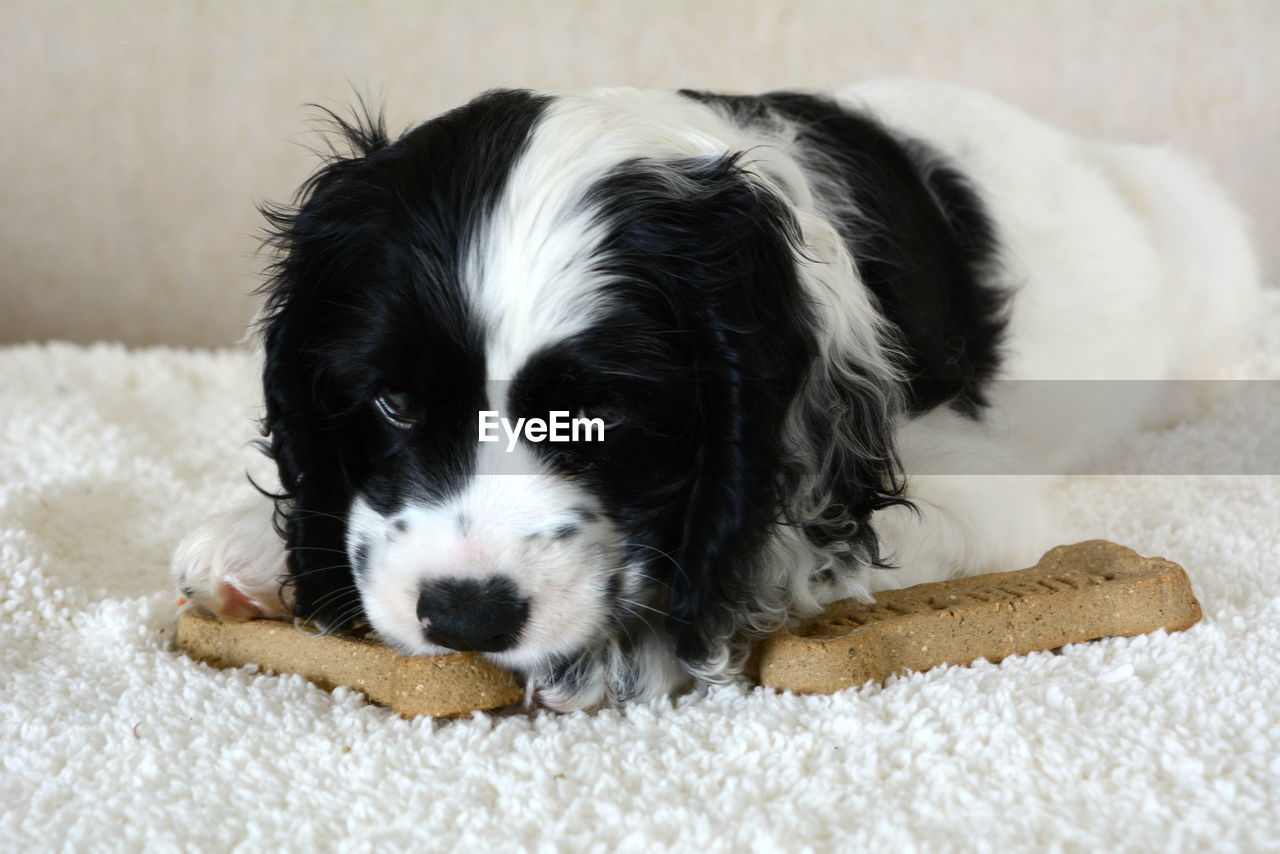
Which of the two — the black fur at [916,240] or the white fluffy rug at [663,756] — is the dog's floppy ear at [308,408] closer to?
the white fluffy rug at [663,756]

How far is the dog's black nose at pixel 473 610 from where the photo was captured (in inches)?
54.6

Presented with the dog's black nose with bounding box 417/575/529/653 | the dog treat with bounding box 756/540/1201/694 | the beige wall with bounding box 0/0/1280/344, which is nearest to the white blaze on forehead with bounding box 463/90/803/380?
the dog's black nose with bounding box 417/575/529/653

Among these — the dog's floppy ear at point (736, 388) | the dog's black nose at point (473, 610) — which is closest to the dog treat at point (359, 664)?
the dog's black nose at point (473, 610)

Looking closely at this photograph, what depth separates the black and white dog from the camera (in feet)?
4.76

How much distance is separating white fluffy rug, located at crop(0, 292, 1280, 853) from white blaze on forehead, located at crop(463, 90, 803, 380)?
483 millimetres

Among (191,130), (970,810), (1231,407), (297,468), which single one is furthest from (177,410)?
(1231,407)

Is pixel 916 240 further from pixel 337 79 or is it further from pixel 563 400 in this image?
pixel 337 79

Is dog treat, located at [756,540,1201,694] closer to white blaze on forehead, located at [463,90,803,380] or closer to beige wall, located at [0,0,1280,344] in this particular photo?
white blaze on forehead, located at [463,90,803,380]

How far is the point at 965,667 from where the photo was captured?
1.59 m

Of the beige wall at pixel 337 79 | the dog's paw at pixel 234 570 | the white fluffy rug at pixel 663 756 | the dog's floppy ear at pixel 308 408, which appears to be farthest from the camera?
the beige wall at pixel 337 79

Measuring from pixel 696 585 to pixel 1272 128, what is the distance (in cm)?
364

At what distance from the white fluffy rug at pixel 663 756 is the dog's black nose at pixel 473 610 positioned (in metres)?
0.15

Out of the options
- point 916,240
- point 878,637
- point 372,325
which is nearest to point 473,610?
point 372,325

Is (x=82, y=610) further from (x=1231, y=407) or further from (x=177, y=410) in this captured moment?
(x=1231, y=407)
